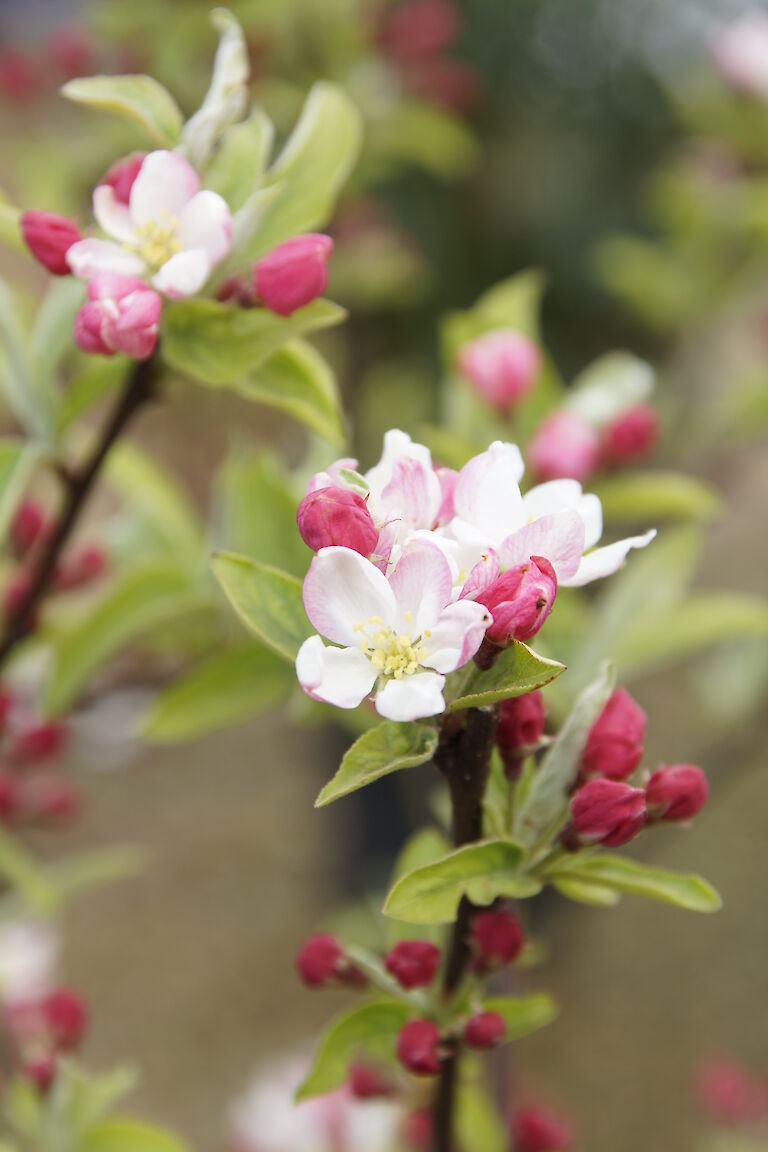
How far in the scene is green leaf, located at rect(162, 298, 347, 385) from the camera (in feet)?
1.73

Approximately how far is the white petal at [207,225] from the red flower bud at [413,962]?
0.30 metres

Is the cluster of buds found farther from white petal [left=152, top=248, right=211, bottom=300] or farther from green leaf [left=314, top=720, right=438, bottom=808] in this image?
white petal [left=152, top=248, right=211, bottom=300]

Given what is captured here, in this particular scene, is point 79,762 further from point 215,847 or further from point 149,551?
point 149,551

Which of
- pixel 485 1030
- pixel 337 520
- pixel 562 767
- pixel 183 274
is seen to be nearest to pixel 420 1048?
pixel 485 1030

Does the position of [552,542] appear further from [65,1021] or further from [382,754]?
[65,1021]

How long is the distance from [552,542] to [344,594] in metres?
0.08

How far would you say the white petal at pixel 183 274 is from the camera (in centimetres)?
48

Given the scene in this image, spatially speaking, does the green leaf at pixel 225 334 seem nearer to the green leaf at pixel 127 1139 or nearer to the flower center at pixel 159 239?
the flower center at pixel 159 239

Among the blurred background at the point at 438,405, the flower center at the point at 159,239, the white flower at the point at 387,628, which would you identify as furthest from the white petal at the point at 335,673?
the blurred background at the point at 438,405

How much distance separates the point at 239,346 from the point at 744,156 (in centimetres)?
118

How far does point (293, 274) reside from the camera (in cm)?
51

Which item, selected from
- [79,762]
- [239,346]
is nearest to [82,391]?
[239,346]

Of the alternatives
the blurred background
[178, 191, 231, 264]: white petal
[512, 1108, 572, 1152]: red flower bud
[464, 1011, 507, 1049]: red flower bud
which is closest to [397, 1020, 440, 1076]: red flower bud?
[464, 1011, 507, 1049]: red flower bud

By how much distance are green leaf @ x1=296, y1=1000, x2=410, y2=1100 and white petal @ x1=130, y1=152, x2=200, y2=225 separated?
0.35 meters
